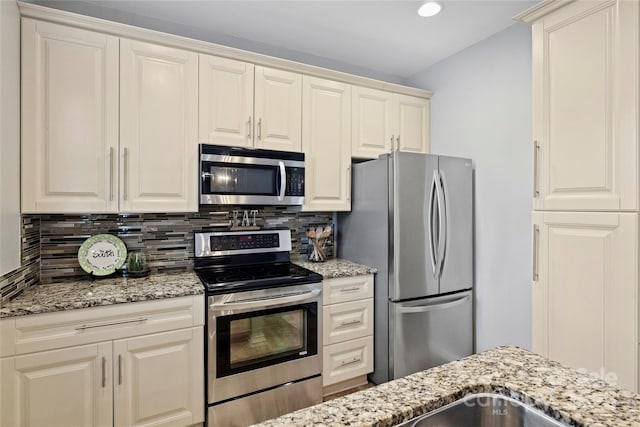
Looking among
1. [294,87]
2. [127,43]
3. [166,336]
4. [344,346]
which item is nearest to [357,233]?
[344,346]

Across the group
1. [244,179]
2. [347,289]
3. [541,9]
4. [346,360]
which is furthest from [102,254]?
[541,9]

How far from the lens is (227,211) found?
2529 millimetres

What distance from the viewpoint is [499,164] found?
240 cm

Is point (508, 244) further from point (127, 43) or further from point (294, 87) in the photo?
point (127, 43)

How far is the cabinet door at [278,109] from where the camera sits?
2.31 metres

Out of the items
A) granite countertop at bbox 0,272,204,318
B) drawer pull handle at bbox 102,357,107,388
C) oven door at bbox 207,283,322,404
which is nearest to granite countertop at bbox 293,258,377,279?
oven door at bbox 207,283,322,404

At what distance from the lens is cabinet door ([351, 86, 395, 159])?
2676 millimetres

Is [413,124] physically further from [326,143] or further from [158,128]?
[158,128]

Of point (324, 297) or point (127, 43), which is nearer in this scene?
point (127, 43)

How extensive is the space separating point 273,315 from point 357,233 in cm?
97

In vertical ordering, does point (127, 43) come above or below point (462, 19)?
below

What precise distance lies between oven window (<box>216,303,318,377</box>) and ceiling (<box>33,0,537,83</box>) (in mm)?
1923

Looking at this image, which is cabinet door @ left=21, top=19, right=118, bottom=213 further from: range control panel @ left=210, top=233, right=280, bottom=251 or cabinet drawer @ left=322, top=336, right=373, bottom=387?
cabinet drawer @ left=322, top=336, right=373, bottom=387

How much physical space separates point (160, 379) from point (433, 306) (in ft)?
5.85
